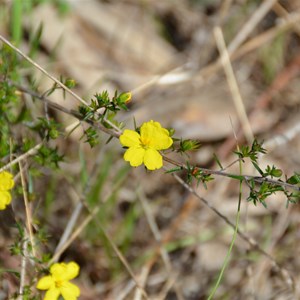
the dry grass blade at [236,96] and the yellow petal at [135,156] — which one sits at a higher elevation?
the dry grass blade at [236,96]

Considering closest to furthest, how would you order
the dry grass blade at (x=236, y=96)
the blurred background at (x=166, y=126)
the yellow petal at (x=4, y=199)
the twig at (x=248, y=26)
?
1. the yellow petal at (x=4, y=199)
2. the blurred background at (x=166, y=126)
3. the dry grass blade at (x=236, y=96)
4. the twig at (x=248, y=26)

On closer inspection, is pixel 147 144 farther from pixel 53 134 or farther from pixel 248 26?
pixel 248 26

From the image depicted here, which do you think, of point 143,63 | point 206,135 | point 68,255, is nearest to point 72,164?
point 68,255

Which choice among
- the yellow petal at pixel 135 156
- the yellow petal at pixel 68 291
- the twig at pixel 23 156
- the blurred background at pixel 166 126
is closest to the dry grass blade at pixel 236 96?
the blurred background at pixel 166 126

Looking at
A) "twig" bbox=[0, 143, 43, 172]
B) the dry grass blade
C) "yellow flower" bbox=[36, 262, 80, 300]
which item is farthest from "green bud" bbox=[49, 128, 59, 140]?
the dry grass blade

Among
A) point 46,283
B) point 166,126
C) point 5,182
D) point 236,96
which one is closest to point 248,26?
point 236,96

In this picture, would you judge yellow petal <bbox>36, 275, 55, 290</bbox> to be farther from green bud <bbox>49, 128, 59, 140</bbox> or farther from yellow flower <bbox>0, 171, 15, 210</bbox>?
green bud <bbox>49, 128, 59, 140</bbox>

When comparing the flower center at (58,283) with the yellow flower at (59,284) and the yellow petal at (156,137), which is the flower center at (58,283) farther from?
the yellow petal at (156,137)

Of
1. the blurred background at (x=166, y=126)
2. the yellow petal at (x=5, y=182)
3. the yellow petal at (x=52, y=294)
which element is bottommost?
the yellow petal at (x=52, y=294)
